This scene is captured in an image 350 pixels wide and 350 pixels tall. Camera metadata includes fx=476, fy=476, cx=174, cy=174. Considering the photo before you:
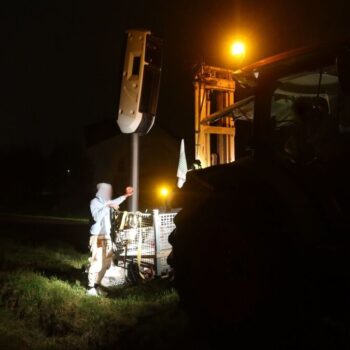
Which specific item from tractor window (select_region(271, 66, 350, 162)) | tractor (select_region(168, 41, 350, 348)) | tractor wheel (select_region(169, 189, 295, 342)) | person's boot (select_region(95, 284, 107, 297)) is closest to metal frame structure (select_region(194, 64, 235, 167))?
person's boot (select_region(95, 284, 107, 297))

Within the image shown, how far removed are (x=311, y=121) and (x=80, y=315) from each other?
4.20 meters

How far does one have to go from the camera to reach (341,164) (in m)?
3.53

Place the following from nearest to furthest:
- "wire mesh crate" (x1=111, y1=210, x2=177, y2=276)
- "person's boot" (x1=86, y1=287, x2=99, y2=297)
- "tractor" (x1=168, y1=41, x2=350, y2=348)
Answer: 1. "tractor" (x1=168, y1=41, x2=350, y2=348)
2. "person's boot" (x1=86, y1=287, x2=99, y2=297)
3. "wire mesh crate" (x1=111, y1=210, x2=177, y2=276)

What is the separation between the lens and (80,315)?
6.40 metres

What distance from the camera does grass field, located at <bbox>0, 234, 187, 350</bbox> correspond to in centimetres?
533

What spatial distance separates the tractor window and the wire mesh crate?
4.62 metres

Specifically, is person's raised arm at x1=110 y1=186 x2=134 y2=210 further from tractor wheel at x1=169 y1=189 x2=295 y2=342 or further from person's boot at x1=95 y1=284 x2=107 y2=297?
tractor wheel at x1=169 y1=189 x2=295 y2=342

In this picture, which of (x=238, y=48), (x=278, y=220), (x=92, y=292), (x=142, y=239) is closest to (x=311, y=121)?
(x=278, y=220)

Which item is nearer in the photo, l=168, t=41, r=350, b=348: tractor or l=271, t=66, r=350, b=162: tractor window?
l=168, t=41, r=350, b=348: tractor

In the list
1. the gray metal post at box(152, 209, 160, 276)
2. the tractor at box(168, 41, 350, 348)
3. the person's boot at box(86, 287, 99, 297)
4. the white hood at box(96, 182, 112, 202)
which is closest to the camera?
the tractor at box(168, 41, 350, 348)

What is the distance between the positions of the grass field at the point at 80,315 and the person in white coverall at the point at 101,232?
0.43 m

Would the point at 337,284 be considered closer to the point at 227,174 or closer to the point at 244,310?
the point at 244,310

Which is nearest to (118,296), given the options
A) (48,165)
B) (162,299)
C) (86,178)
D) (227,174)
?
(162,299)

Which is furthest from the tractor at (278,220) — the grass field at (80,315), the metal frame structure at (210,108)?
the metal frame structure at (210,108)
